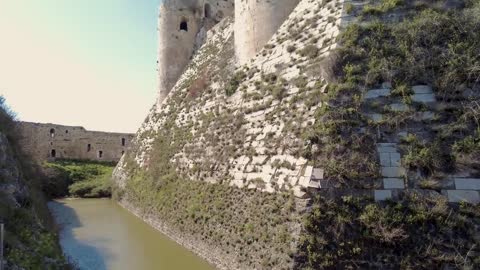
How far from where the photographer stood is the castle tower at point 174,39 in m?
21.5

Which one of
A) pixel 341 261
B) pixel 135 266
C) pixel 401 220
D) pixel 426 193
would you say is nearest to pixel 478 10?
pixel 426 193

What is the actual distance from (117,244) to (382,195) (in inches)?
325

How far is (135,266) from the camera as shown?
975 cm

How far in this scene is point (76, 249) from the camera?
1127cm

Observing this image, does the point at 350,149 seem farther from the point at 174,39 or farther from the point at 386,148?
the point at 174,39

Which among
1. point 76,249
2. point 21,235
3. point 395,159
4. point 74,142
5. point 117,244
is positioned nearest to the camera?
point 21,235

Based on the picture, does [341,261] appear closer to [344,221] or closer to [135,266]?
[344,221]

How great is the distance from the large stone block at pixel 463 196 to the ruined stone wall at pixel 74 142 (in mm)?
28290

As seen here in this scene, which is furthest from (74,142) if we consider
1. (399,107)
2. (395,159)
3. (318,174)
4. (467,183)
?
(467,183)

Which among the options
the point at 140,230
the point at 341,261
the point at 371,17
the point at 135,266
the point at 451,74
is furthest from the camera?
the point at 140,230

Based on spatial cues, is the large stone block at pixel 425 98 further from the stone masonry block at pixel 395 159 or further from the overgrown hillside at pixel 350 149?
the stone masonry block at pixel 395 159

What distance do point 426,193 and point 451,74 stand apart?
2536 mm

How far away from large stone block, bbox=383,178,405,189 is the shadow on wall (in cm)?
619

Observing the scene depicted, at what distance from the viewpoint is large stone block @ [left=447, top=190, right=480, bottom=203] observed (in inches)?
259
